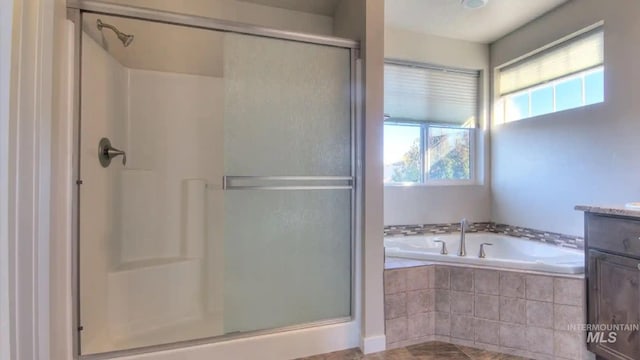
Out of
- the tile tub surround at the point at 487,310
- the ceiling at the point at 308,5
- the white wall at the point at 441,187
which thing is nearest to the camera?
the tile tub surround at the point at 487,310

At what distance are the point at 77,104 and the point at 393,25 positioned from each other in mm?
2483

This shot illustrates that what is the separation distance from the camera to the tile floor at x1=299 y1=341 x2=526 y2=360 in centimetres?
196

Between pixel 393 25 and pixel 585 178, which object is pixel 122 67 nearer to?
pixel 393 25

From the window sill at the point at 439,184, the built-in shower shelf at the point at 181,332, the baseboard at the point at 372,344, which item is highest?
the window sill at the point at 439,184

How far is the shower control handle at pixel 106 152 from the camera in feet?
6.41

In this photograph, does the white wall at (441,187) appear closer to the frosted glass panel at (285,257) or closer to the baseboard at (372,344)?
the frosted glass panel at (285,257)

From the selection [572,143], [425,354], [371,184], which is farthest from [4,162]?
[572,143]

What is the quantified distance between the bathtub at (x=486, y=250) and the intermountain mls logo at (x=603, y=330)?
1.23ft

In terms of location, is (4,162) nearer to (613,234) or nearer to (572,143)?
(613,234)

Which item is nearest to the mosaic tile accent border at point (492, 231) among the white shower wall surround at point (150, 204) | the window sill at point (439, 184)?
the window sill at point (439, 184)

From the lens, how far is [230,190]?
1944 millimetres

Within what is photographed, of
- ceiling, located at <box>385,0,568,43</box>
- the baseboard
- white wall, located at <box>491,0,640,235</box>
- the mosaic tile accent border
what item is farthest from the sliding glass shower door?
white wall, located at <box>491,0,640,235</box>

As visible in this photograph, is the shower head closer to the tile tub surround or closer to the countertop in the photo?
the tile tub surround

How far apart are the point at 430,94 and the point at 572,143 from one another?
1211mm
